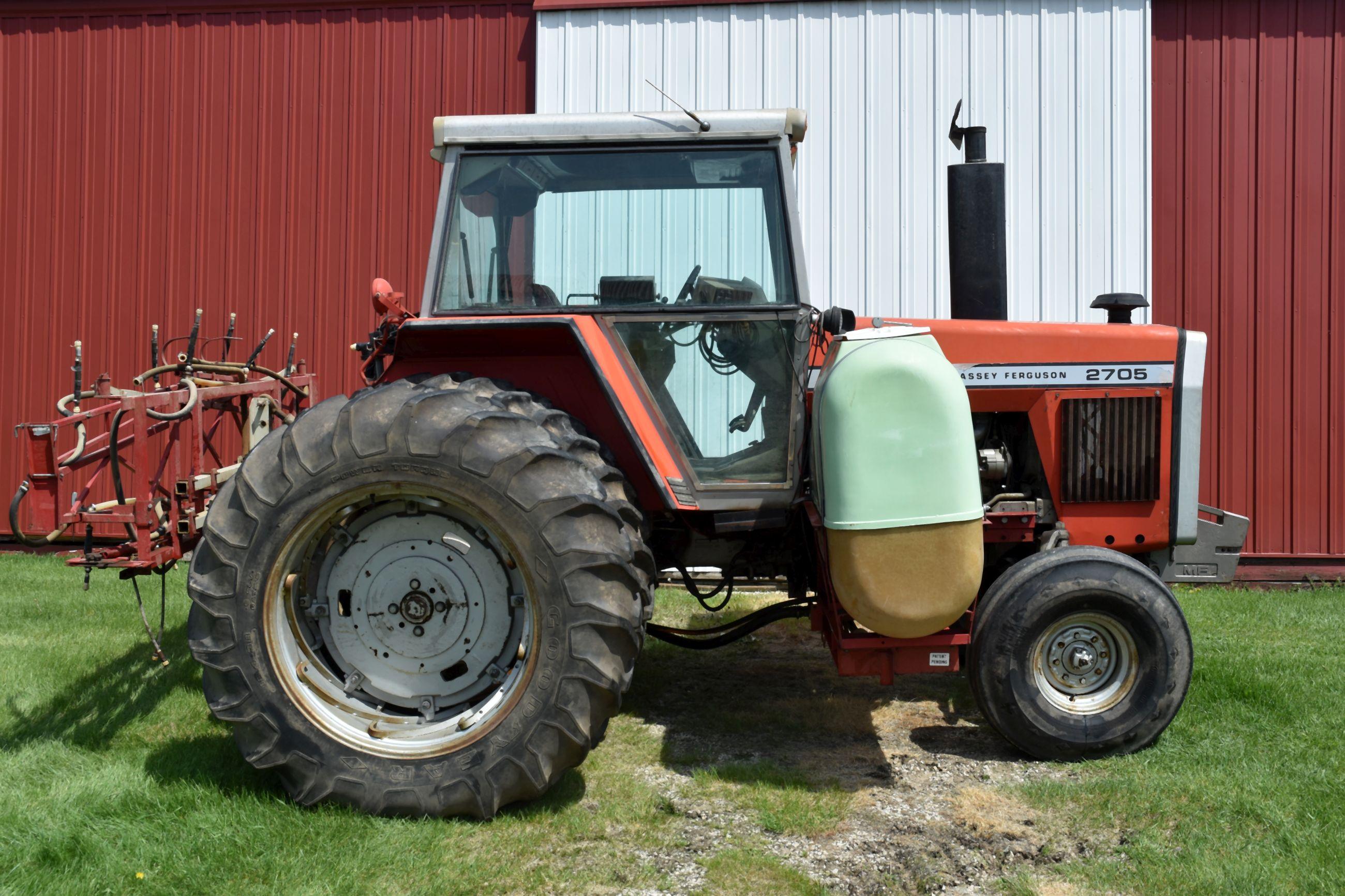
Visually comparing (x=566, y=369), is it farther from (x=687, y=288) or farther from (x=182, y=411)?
(x=182, y=411)

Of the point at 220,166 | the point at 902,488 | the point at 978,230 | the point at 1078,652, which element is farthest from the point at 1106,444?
the point at 220,166

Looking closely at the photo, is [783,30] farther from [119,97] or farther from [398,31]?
[119,97]

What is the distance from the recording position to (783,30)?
6.68 meters

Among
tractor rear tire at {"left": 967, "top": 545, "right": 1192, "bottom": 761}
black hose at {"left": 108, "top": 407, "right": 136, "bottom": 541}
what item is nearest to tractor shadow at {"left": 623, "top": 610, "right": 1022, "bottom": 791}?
tractor rear tire at {"left": 967, "top": 545, "right": 1192, "bottom": 761}

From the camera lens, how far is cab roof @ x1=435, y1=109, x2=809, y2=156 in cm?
346

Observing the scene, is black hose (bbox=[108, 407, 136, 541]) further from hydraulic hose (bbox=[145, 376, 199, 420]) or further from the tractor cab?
the tractor cab

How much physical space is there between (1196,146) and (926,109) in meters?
1.76

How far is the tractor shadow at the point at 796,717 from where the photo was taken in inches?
137

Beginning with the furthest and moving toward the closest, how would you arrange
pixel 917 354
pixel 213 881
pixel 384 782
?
pixel 917 354
pixel 384 782
pixel 213 881

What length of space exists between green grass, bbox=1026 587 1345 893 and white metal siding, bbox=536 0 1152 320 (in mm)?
2935

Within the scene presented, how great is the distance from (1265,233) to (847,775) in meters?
5.22

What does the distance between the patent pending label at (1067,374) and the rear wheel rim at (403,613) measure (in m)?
1.82

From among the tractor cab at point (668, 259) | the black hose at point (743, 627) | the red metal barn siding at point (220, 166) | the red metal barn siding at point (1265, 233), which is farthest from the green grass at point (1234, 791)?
the red metal barn siding at point (220, 166)

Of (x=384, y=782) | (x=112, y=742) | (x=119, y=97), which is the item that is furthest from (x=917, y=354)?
(x=119, y=97)
